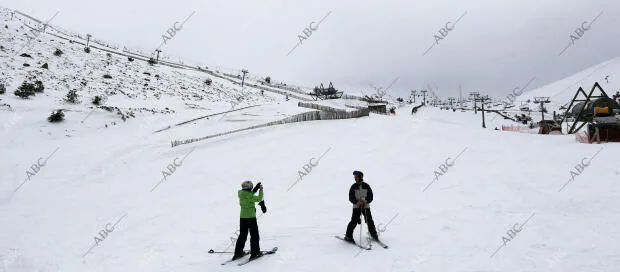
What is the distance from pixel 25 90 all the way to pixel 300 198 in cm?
2599

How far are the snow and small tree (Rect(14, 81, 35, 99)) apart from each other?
64 cm

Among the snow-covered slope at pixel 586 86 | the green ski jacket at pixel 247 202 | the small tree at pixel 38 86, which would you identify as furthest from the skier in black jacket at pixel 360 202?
the snow-covered slope at pixel 586 86

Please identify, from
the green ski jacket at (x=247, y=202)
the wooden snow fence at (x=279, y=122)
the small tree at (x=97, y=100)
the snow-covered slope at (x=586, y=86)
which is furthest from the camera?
the snow-covered slope at (x=586, y=86)

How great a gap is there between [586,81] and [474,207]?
23145 centimetres

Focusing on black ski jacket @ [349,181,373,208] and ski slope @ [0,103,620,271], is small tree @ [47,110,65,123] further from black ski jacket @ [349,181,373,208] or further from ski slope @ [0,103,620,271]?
black ski jacket @ [349,181,373,208]

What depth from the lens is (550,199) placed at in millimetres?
10008

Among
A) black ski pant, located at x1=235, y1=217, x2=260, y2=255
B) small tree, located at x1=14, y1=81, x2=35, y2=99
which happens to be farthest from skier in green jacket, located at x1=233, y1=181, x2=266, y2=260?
small tree, located at x1=14, y1=81, x2=35, y2=99

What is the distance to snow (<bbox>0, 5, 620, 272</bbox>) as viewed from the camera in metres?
7.38

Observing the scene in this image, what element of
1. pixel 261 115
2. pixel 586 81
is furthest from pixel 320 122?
pixel 586 81

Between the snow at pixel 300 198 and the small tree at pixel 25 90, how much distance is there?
2.11 ft

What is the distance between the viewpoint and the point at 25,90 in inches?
995

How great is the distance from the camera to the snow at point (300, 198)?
7375 millimetres

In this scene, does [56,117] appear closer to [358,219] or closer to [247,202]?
[247,202]

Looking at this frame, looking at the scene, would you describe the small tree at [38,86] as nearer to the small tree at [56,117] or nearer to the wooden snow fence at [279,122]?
the small tree at [56,117]
